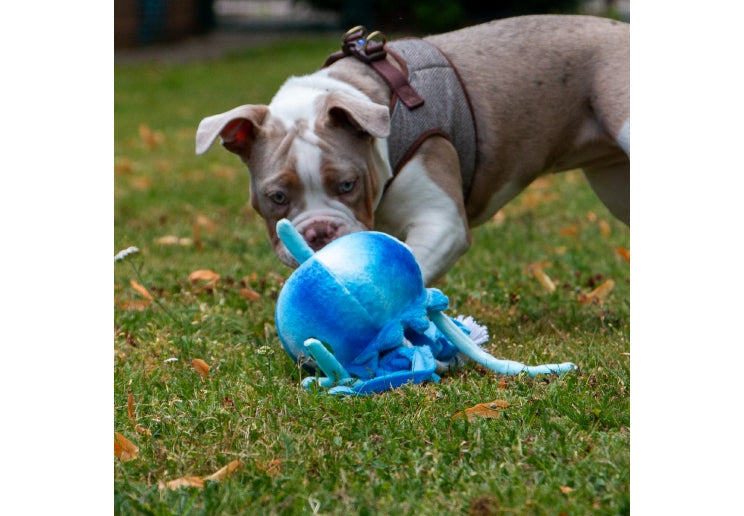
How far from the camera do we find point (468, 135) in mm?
3713

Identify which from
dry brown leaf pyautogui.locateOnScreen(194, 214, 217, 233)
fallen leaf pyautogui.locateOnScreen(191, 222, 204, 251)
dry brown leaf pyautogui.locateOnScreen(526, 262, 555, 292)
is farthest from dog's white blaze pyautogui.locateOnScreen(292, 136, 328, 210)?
dry brown leaf pyautogui.locateOnScreen(194, 214, 217, 233)

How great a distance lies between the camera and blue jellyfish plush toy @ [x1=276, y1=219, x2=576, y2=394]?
283cm

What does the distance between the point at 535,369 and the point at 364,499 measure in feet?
3.05

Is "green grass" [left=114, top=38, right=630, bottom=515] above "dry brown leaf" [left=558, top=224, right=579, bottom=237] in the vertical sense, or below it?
above

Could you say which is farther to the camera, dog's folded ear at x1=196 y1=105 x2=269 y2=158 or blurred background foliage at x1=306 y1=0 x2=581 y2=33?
blurred background foliage at x1=306 y1=0 x2=581 y2=33

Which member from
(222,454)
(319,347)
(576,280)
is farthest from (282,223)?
(576,280)

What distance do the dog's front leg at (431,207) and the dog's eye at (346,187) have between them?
0.80 ft

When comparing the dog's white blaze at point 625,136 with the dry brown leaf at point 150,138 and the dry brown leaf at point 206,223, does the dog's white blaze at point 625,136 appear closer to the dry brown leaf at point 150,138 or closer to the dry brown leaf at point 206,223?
the dry brown leaf at point 206,223

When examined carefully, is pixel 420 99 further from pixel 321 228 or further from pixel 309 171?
pixel 321 228

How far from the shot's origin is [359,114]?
10.8ft

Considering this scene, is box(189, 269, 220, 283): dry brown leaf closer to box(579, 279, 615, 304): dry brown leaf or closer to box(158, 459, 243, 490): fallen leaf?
box(579, 279, 615, 304): dry brown leaf

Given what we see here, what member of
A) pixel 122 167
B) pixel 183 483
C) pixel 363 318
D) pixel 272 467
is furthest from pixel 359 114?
pixel 122 167

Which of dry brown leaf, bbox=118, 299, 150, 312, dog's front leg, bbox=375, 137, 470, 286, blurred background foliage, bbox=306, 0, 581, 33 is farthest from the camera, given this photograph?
blurred background foliage, bbox=306, 0, 581, 33

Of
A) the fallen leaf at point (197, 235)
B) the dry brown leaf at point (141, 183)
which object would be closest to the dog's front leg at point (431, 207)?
Result: the fallen leaf at point (197, 235)
